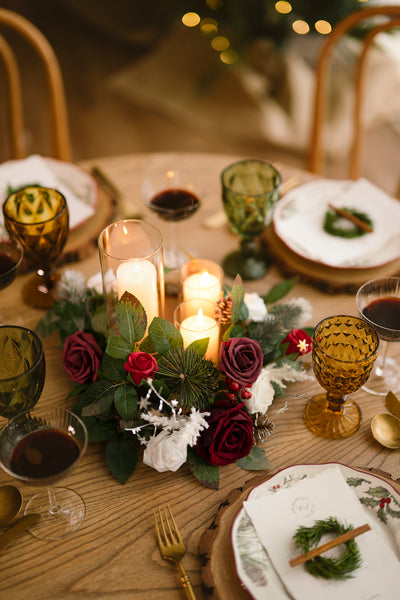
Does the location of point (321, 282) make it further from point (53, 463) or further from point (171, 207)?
point (53, 463)

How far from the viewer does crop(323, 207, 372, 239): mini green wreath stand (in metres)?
1.46

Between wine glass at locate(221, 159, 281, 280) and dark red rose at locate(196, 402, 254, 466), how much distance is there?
0.48 meters

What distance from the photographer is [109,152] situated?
11.4 feet

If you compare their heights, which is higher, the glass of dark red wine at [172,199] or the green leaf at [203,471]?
the glass of dark red wine at [172,199]

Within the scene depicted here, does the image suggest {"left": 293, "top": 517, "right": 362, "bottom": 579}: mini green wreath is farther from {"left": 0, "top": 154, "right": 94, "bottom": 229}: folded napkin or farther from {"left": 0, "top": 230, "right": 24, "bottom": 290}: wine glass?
{"left": 0, "top": 154, "right": 94, "bottom": 229}: folded napkin

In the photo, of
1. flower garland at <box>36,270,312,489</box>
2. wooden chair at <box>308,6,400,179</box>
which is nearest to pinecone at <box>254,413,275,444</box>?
flower garland at <box>36,270,312,489</box>

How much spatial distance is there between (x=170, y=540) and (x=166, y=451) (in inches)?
5.2

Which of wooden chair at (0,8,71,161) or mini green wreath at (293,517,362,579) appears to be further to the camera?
wooden chair at (0,8,71,161)

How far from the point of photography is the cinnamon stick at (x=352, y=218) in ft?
4.76

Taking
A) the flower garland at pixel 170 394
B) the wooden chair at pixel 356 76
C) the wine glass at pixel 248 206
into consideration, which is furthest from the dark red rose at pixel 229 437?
the wooden chair at pixel 356 76

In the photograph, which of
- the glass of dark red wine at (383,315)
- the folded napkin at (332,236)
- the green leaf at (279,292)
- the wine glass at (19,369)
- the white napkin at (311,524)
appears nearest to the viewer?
the white napkin at (311,524)

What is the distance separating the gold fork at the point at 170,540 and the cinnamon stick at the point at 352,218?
83 centimetres

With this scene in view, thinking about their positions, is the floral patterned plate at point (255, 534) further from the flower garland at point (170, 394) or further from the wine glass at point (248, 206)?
the wine glass at point (248, 206)

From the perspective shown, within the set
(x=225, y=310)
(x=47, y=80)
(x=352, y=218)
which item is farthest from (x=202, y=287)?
(x=47, y=80)
